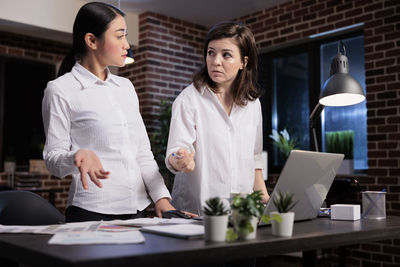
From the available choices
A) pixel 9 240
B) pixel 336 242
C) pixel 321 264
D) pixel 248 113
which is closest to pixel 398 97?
pixel 321 264

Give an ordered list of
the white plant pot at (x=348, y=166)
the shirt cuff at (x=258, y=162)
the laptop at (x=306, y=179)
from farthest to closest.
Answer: the white plant pot at (x=348, y=166)
the shirt cuff at (x=258, y=162)
the laptop at (x=306, y=179)

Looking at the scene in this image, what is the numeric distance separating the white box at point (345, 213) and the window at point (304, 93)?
300 cm

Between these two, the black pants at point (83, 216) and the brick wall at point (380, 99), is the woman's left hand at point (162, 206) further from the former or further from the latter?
the brick wall at point (380, 99)

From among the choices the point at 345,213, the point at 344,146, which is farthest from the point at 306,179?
the point at 344,146

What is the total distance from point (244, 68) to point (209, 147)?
418 mm

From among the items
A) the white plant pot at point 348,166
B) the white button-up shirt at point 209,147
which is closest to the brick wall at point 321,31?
the white plant pot at point 348,166

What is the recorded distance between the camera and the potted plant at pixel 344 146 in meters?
4.42

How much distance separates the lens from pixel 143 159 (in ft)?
5.46

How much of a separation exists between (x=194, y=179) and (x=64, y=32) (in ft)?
12.1

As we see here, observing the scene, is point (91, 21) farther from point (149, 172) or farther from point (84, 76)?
point (149, 172)

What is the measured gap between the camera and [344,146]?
451 centimetres

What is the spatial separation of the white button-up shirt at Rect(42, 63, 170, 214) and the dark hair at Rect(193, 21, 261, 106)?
0.41m

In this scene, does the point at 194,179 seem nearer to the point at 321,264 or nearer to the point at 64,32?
the point at 321,264

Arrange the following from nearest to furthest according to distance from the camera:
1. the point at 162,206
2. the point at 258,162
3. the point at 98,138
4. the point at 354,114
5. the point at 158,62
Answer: the point at 98,138 < the point at 162,206 < the point at 258,162 < the point at 354,114 < the point at 158,62
